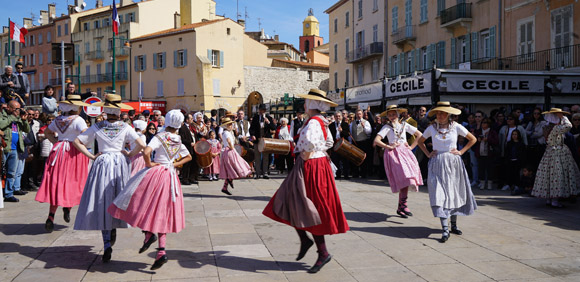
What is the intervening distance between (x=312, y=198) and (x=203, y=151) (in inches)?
237

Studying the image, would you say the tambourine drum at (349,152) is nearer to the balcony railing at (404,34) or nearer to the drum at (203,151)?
the drum at (203,151)

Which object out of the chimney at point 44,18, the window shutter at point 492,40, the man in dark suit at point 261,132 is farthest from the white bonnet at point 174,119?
the chimney at point 44,18

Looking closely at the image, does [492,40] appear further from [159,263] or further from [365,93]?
[159,263]

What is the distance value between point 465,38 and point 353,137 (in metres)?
15.1

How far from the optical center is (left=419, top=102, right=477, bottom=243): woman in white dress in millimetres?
7320

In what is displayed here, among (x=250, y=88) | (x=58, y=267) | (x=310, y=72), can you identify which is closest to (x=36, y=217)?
(x=58, y=267)

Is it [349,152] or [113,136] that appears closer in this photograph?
A: [113,136]

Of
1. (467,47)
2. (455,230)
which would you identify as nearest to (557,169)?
(455,230)

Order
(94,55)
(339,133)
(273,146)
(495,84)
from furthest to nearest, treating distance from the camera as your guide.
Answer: (94,55) → (495,84) → (339,133) → (273,146)

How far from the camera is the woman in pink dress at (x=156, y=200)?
5.64m

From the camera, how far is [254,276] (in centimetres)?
544

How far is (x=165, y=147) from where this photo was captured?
19.4 ft

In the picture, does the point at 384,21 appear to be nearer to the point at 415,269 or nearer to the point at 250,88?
the point at 250,88

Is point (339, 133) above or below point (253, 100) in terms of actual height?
below
